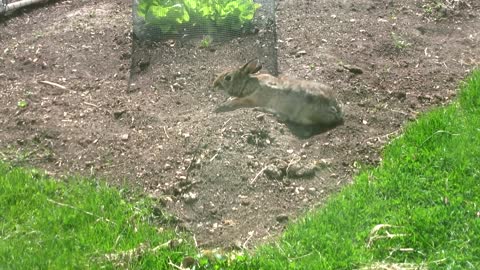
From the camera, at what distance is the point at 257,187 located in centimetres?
549

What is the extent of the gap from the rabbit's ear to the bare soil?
1.09 feet

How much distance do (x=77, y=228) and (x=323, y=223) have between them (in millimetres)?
1649

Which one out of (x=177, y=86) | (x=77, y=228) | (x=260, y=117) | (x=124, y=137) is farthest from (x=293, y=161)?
(x=77, y=228)

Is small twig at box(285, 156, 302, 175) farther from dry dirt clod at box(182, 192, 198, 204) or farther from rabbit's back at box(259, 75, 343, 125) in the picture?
dry dirt clod at box(182, 192, 198, 204)

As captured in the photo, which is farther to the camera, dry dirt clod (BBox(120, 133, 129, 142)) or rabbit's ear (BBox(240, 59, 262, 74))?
rabbit's ear (BBox(240, 59, 262, 74))

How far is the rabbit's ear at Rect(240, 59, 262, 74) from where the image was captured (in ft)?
21.8

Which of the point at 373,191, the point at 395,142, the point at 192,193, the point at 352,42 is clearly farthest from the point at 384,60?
the point at 192,193

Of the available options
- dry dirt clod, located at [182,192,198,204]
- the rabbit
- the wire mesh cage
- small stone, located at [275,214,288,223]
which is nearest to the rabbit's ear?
the rabbit

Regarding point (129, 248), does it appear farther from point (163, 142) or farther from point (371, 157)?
point (371, 157)

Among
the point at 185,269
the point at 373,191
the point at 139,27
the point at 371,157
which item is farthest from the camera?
the point at 139,27

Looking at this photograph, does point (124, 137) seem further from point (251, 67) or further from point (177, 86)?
point (251, 67)

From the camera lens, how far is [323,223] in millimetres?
4977

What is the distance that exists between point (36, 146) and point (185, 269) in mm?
2117

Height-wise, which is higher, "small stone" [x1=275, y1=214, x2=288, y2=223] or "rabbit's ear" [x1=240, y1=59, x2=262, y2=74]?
"rabbit's ear" [x1=240, y1=59, x2=262, y2=74]
